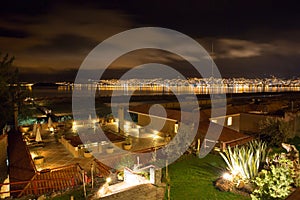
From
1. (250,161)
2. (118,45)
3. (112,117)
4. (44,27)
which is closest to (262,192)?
(250,161)

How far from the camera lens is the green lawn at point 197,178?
6.54 meters

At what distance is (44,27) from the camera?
81.5 feet

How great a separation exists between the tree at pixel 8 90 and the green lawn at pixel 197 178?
8.87 m

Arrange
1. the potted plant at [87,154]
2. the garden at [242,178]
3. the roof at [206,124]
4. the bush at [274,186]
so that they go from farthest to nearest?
1. the roof at [206,124]
2. the potted plant at [87,154]
3. the garden at [242,178]
4. the bush at [274,186]

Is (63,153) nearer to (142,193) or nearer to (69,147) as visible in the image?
(69,147)

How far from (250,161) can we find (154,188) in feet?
9.46

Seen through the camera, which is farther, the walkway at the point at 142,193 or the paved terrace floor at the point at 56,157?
the paved terrace floor at the point at 56,157

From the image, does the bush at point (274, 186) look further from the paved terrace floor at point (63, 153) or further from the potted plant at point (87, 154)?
the potted plant at point (87, 154)

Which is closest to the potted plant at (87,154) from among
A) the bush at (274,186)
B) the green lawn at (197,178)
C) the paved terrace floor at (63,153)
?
the paved terrace floor at (63,153)

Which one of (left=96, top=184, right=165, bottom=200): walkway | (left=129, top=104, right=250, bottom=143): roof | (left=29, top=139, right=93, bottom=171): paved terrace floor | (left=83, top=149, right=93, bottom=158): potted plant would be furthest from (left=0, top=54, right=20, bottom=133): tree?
(left=96, top=184, right=165, bottom=200): walkway

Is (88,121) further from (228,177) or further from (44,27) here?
(44,27)

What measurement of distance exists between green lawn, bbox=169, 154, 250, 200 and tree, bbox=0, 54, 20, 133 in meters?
8.87

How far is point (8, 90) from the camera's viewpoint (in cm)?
1250

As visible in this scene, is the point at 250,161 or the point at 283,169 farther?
the point at 250,161
